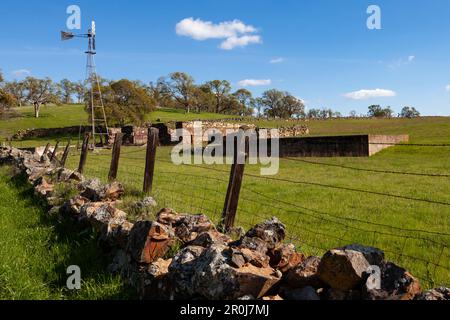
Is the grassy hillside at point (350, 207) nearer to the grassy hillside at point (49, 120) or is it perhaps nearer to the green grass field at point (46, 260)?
the green grass field at point (46, 260)

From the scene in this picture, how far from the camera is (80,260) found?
5312 millimetres

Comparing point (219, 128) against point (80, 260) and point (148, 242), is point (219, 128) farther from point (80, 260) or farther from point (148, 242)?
point (148, 242)

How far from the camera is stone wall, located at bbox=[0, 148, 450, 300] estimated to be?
3238 millimetres

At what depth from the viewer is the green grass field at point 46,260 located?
4375mm

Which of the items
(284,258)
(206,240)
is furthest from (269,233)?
(206,240)

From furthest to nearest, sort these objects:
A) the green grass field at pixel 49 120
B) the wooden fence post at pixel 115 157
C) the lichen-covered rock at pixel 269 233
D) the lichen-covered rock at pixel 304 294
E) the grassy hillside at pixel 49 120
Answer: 1. the grassy hillside at pixel 49 120
2. the green grass field at pixel 49 120
3. the wooden fence post at pixel 115 157
4. the lichen-covered rock at pixel 269 233
5. the lichen-covered rock at pixel 304 294

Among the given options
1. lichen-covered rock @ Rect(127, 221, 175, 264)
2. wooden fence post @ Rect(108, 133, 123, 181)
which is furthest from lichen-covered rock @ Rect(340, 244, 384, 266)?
wooden fence post @ Rect(108, 133, 123, 181)

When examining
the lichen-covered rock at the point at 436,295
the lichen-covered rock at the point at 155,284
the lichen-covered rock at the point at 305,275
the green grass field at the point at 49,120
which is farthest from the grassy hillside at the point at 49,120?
the lichen-covered rock at the point at 436,295

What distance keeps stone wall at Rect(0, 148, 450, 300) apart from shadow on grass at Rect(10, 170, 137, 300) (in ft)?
0.45

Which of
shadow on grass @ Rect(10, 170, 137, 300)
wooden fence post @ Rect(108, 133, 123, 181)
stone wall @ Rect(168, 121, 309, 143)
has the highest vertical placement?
stone wall @ Rect(168, 121, 309, 143)

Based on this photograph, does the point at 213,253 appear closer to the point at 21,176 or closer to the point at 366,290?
the point at 366,290

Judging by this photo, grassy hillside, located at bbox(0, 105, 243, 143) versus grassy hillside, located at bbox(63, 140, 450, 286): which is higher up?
grassy hillside, located at bbox(0, 105, 243, 143)

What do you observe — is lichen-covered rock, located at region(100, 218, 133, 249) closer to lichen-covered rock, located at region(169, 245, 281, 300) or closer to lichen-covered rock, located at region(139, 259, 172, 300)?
lichen-covered rock, located at region(139, 259, 172, 300)
